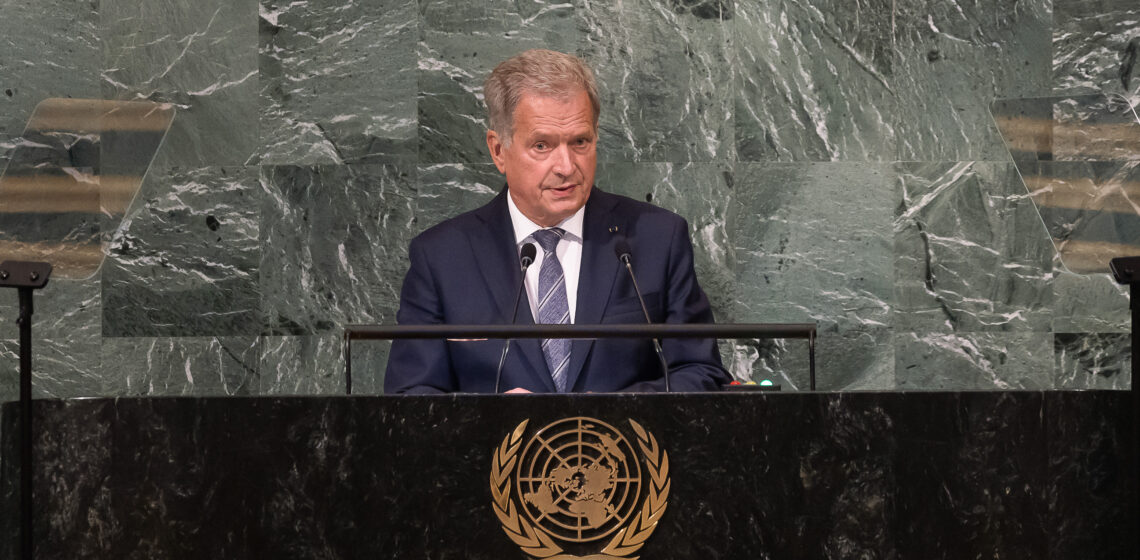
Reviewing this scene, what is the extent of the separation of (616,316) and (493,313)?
0.35m

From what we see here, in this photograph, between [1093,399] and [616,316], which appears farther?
[616,316]

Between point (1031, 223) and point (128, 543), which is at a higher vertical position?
point (1031, 223)

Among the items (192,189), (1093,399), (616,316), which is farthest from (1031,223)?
(192,189)

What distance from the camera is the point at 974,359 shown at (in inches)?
191

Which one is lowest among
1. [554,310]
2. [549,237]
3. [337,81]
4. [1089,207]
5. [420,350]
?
[420,350]

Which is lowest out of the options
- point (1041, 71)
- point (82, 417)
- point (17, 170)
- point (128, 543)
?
point (128, 543)

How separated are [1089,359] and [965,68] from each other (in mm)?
1275

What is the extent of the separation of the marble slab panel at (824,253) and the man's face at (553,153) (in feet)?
4.66

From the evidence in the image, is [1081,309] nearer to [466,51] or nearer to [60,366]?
[466,51]

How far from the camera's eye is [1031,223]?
4.86 meters

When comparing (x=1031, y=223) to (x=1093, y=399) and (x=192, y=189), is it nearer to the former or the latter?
(x=1093, y=399)

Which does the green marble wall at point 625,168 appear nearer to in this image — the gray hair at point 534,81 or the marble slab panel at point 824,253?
the marble slab panel at point 824,253

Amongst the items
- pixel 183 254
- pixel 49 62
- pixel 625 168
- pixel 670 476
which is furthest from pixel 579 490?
pixel 49 62

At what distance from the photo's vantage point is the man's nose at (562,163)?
355 cm
